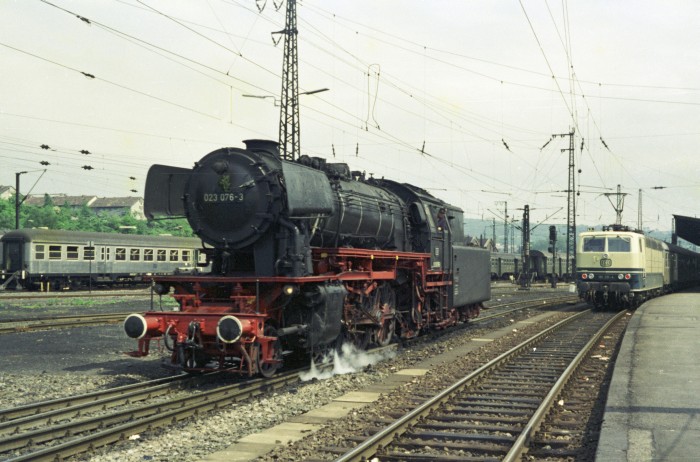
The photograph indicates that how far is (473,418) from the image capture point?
788 centimetres

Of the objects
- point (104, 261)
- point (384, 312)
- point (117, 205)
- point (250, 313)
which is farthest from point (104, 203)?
point (250, 313)

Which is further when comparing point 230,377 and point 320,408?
point 230,377

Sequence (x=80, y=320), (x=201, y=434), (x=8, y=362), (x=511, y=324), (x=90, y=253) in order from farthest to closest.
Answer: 1. (x=90, y=253)
2. (x=511, y=324)
3. (x=80, y=320)
4. (x=8, y=362)
5. (x=201, y=434)

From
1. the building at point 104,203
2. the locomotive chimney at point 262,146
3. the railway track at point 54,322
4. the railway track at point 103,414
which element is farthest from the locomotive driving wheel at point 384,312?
the building at point 104,203

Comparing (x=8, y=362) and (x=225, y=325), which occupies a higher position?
(x=225, y=325)

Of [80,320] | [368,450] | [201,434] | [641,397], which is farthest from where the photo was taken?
[80,320]

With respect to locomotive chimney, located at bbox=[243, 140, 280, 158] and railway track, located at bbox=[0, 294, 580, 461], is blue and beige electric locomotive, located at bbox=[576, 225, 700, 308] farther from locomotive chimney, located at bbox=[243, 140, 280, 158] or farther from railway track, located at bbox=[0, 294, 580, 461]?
railway track, located at bbox=[0, 294, 580, 461]

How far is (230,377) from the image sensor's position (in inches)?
413

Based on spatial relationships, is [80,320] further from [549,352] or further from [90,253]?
[90,253]

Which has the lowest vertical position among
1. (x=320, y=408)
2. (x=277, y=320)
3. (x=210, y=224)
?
(x=320, y=408)

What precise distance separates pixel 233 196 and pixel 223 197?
195 millimetres

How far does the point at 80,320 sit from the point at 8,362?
6.92 metres

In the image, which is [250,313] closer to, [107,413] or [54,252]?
[107,413]

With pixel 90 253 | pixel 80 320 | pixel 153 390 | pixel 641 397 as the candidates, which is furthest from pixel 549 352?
pixel 90 253
